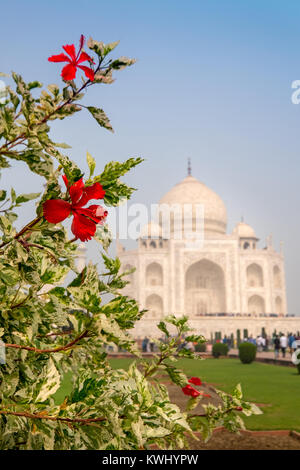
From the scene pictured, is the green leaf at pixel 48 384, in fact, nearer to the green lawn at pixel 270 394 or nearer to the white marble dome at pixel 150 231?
the green lawn at pixel 270 394

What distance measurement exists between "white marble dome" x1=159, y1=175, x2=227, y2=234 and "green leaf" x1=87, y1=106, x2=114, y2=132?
3483 centimetres

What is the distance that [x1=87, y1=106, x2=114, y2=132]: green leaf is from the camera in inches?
45.3

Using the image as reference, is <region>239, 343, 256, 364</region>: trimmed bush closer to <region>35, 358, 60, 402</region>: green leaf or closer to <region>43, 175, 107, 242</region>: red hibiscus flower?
<region>35, 358, 60, 402</region>: green leaf

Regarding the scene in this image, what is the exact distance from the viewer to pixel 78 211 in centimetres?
99

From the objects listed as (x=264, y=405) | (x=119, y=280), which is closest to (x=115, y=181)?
(x=119, y=280)

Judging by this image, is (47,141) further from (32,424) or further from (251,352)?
(251,352)

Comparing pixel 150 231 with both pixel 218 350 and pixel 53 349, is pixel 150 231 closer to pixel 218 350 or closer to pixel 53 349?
pixel 218 350

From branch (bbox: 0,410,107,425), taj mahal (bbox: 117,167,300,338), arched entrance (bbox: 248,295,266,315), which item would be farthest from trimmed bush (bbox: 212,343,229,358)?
arched entrance (bbox: 248,295,266,315)

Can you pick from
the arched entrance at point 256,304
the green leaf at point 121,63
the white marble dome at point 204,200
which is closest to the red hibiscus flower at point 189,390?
the green leaf at point 121,63

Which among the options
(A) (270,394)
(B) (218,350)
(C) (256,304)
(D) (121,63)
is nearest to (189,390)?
(D) (121,63)

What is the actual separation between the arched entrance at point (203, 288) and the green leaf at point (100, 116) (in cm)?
3153

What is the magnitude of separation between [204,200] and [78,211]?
36.3 meters

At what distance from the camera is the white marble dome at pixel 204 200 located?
119ft

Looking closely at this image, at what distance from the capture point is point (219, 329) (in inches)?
1061
